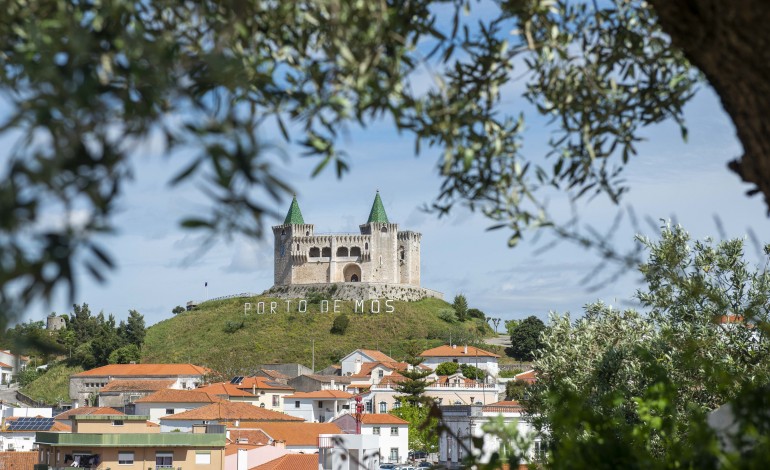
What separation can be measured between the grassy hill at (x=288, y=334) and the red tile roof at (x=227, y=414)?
112 feet

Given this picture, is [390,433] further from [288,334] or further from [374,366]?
Result: [288,334]

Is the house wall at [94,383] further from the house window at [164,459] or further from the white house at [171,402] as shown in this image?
the house window at [164,459]

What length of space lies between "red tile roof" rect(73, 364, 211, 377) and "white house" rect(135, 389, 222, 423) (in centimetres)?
1696

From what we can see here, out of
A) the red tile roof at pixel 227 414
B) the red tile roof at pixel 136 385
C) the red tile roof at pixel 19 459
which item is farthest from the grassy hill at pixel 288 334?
the red tile roof at pixel 19 459

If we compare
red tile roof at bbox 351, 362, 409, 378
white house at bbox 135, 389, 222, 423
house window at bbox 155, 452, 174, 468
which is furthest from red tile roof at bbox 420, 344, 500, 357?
house window at bbox 155, 452, 174, 468

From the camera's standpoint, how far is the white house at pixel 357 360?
87938mm

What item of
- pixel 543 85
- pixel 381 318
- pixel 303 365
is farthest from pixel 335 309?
pixel 543 85

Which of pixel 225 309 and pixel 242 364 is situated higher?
pixel 225 309

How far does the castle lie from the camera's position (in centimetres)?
11531

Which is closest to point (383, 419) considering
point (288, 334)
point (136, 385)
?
point (136, 385)

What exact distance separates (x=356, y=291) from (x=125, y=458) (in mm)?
70684

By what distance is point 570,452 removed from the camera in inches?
199

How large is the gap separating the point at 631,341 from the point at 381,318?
89.6m

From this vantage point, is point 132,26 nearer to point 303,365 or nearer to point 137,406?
point 137,406
